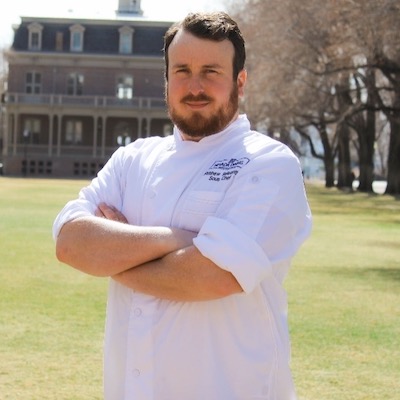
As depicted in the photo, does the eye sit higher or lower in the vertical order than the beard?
higher

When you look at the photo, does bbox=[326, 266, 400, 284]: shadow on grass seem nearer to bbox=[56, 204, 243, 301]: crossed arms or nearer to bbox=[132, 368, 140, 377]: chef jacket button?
bbox=[56, 204, 243, 301]: crossed arms

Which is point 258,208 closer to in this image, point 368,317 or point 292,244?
point 292,244

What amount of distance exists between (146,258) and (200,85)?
0.67 m

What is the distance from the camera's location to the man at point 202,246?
3.62 metres

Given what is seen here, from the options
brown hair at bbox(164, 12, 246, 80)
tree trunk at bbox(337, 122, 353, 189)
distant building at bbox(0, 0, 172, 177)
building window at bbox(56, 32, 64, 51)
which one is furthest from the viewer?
building window at bbox(56, 32, 64, 51)

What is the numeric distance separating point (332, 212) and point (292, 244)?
36.6 meters

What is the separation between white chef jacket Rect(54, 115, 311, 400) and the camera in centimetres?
361

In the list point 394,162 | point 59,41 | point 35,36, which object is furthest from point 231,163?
point 35,36

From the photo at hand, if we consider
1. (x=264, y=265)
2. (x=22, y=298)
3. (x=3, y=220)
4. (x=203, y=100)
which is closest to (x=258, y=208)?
(x=264, y=265)

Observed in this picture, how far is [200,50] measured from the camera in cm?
379

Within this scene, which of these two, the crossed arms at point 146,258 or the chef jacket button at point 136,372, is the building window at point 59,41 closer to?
the crossed arms at point 146,258

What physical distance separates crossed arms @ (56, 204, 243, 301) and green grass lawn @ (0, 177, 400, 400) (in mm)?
4584

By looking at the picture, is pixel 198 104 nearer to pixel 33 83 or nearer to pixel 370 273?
pixel 370 273

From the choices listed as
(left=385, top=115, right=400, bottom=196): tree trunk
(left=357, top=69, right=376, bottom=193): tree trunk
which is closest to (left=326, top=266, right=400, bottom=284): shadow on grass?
(left=385, top=115, right=400, bottom=196): tree trunk
